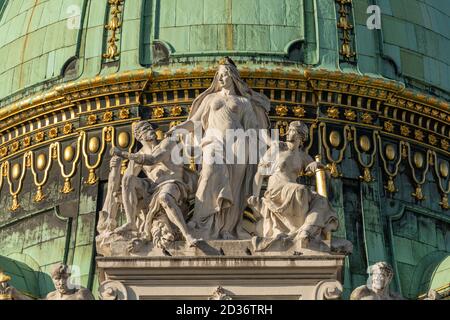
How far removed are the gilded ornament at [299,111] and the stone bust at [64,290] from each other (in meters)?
10.3

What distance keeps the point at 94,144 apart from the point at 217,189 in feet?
28.9

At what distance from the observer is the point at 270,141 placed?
44125 millimetres

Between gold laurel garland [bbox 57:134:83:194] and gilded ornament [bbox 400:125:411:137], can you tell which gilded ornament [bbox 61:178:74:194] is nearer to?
gold laurel garland [bbox 57:134:83:194]

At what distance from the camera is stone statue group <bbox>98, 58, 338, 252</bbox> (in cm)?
4297

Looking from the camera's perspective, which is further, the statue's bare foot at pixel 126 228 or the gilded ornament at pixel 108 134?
the gilded ornament at pixel 108 134

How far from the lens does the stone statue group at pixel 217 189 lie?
43.0 meters

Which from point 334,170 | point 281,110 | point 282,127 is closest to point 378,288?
point 334,170

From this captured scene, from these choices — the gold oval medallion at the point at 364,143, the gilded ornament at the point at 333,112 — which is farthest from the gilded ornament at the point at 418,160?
the gilded ornament at the point at 333,112

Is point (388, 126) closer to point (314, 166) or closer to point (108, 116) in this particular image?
point (108, 116)

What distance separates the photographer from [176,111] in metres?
51.8

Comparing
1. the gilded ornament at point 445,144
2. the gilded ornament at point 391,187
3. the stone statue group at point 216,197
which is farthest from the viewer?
the gilded ornament at point 445,144

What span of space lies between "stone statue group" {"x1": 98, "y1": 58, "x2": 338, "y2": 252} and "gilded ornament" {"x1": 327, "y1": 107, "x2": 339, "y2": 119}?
282 inches

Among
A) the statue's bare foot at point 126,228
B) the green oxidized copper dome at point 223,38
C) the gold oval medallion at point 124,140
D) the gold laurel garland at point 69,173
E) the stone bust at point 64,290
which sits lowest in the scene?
the stone bust at point 64,290

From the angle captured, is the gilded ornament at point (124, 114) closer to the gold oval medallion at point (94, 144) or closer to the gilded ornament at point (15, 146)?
the gold oval medallion at point (94, 144)
